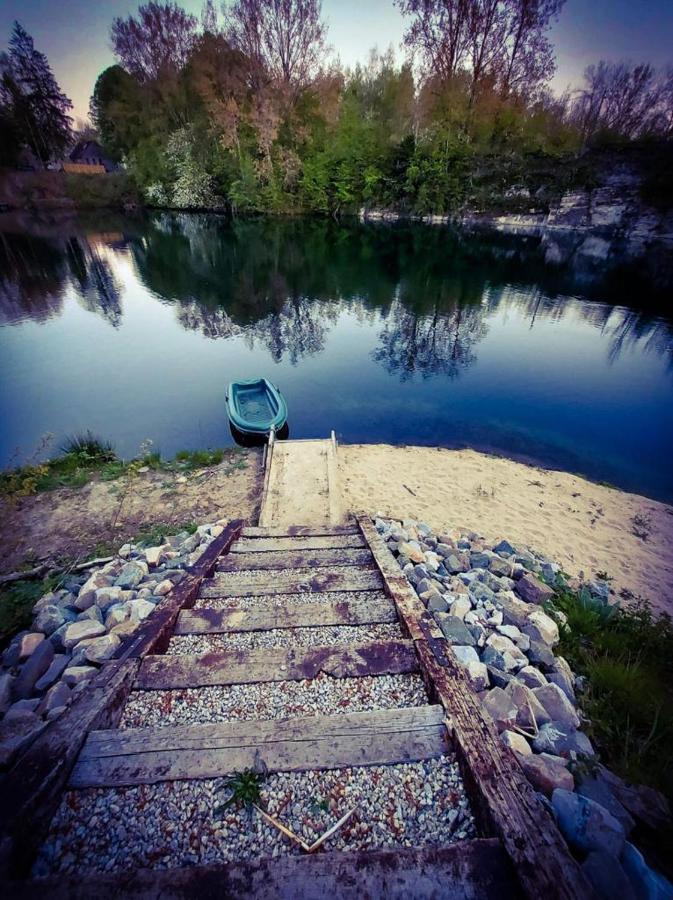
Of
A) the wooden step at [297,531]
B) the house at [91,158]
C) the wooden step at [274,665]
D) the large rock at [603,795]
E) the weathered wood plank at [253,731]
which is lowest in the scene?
the wooden step at [297,531]

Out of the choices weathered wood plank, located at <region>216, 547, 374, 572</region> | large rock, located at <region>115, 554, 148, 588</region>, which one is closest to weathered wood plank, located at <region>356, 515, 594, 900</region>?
weathered wood plank, located at <region>216, 547, 374, 572</region>

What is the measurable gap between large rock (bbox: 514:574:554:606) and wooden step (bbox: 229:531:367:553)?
1.76 metres

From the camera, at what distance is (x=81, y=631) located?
2.99m

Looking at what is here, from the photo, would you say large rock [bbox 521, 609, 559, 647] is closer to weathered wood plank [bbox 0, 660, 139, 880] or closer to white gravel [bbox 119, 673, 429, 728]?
white gravel [bbox 119, 673, 429, 728]

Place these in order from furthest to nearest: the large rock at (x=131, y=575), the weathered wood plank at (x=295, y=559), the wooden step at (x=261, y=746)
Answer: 1. the weathered wood plank at (x=295, y=559)
2. the large rock at (x=131, y=575)
3. the wooden step at (x=261, y=746)

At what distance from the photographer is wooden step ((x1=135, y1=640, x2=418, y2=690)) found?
2.29 m

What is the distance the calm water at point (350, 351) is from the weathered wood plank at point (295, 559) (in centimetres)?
620

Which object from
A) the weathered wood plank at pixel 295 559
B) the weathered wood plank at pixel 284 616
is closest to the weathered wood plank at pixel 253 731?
the weathered wood plank at pixel 284 616

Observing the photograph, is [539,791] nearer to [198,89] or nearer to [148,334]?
[148,334]

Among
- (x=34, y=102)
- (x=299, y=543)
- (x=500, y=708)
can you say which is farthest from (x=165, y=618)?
(x=34, y=102)

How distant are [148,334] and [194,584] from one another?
1557 cm

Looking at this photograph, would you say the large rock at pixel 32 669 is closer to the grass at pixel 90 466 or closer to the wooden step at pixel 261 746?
the wooden step at pixel 261 746

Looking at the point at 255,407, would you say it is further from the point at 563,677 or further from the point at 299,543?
the point at 563,677

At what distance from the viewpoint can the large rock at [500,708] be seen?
7.34 ft
